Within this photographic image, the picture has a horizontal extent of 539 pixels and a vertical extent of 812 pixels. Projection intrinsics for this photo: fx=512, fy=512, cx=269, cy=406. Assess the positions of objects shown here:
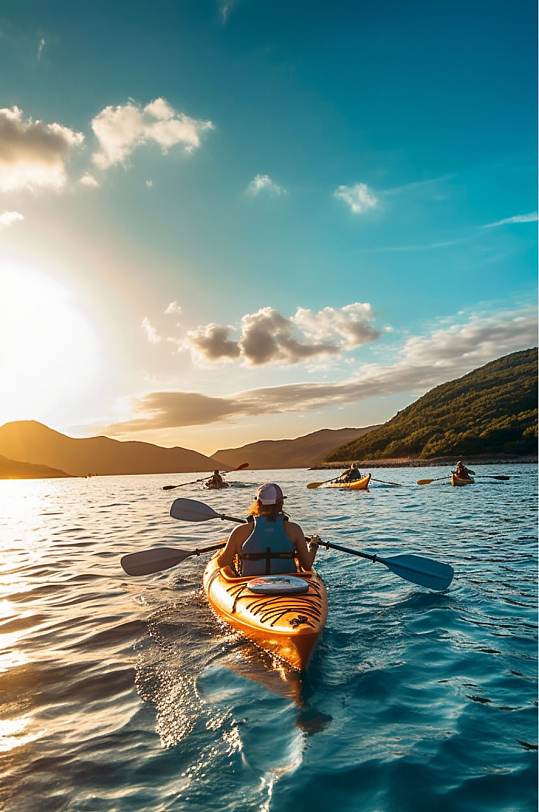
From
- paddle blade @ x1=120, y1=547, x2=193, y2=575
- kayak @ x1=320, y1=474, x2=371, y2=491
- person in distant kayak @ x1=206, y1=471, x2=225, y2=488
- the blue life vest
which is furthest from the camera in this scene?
person in distant kayak @ x1=206, y1=471, x2=225, y2=488

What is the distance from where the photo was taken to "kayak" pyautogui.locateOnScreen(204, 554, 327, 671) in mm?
5859

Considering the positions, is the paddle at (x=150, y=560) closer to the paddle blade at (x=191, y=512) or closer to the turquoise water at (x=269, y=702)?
the turquoise water at (x=269, y=702)

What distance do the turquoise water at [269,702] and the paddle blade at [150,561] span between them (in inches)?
20.5

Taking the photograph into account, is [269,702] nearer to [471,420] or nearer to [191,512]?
[191,512]

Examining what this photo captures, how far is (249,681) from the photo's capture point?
19.0 ft

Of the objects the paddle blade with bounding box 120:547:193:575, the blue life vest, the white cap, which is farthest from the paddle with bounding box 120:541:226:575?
the white cap

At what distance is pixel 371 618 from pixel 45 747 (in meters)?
5.03

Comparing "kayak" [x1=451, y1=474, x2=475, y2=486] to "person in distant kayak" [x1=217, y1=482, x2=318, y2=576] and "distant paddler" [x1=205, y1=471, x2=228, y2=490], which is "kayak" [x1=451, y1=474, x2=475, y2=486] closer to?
"distant paddler" [x1=205, y1=471, x2=228, y2=490]

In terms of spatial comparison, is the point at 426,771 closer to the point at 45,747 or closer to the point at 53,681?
the point at 45,747

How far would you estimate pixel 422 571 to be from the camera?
909cm

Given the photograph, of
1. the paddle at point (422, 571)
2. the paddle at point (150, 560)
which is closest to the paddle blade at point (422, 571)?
the paddle at point (422, 571)

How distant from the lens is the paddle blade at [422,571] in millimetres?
8945

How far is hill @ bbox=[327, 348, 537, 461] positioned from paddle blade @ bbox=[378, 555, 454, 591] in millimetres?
85595

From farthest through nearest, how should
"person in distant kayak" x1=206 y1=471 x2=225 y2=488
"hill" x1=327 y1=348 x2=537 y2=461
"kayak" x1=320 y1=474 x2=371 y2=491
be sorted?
"hill" x1=327 y1=348 x2=537 y2=461 → "person in distant kayak" x1=206 y1=471 x2=225 y2=488 → "kayak" x1=320 y1=474 x2=371 y2=491
